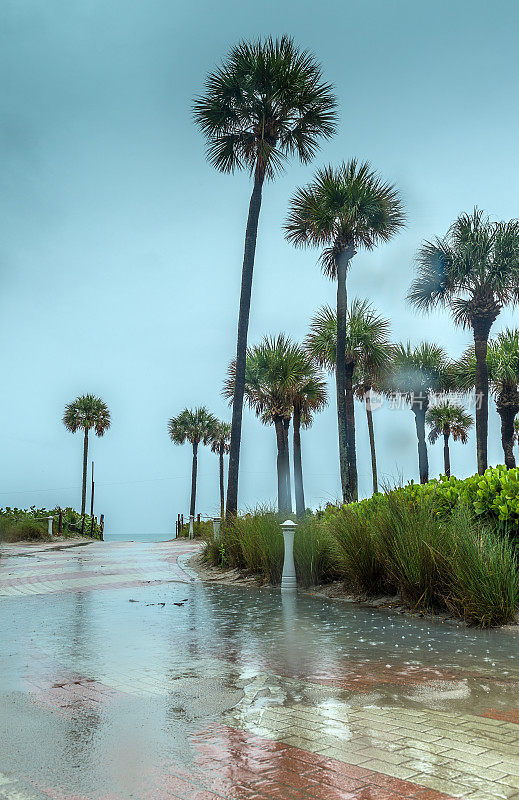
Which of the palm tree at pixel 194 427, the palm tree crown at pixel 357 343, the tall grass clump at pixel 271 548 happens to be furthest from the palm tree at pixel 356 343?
the palm tree at pixel 194 427

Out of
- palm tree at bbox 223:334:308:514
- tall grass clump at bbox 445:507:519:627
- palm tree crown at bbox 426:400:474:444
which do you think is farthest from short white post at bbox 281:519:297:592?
palm tree crown at bbox 426:400:474:444

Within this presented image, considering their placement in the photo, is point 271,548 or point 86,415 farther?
point 86,415

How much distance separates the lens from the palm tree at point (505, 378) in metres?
33.7

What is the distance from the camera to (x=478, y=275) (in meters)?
26.2

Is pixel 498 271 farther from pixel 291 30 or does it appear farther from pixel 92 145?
pixel 92 145

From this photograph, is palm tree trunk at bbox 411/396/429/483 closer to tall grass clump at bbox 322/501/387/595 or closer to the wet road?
tall grass clump at bbox 322/501/387/595

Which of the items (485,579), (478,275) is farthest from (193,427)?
(485,579)

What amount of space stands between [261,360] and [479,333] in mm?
11562

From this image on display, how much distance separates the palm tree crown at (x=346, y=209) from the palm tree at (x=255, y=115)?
3.60m

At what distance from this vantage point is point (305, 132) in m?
20.3

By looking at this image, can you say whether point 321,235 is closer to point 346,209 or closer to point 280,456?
point 346,209

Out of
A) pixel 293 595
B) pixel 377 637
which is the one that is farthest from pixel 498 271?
pixel 377 637

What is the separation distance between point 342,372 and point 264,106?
9054 mm

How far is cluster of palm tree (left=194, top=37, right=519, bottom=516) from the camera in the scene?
19125 mm
